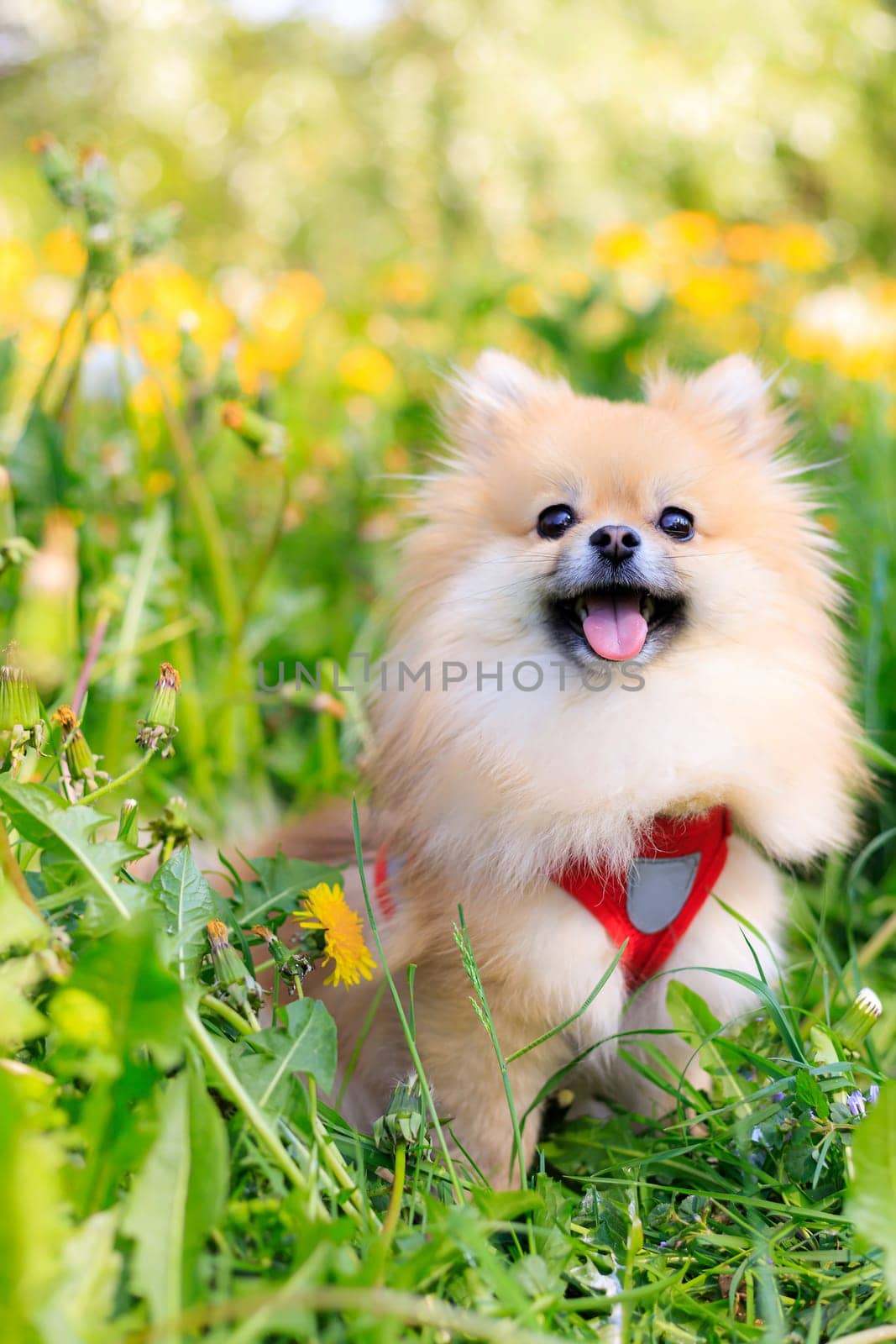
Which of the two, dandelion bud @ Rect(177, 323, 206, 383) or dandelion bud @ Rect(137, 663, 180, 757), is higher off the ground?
dandelion bud @ Rect(177, 323, 206, 383)

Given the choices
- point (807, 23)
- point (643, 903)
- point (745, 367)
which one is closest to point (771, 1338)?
point (643, 903)

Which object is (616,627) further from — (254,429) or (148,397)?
(148,397)

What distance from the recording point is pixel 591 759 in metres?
1.93

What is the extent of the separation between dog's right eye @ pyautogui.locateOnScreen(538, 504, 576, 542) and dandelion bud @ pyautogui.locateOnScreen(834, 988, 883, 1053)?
1.01 metres

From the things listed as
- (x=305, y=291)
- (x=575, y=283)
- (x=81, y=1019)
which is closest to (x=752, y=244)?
(x=575, y=283)

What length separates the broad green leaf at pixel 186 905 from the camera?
163 cm

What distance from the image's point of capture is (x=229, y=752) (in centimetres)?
307

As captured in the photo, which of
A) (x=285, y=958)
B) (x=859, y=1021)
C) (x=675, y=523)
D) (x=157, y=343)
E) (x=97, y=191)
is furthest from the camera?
(x=157, y=343)

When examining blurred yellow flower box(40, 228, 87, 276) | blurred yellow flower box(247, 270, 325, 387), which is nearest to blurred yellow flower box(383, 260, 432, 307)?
blurred yellow flower box(247, 270, 325, 387)

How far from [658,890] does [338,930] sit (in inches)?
23.1

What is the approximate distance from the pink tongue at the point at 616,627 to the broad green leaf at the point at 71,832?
893 millimetres

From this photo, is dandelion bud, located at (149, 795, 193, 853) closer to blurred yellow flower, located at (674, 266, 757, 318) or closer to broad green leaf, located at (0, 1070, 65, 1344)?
broad green leaf, located at (0, 1070, 65, 1344)

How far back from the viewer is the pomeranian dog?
1918 mm

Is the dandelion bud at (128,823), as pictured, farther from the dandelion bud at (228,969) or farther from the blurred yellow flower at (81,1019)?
the blurred yellow flower at (81,1019)
